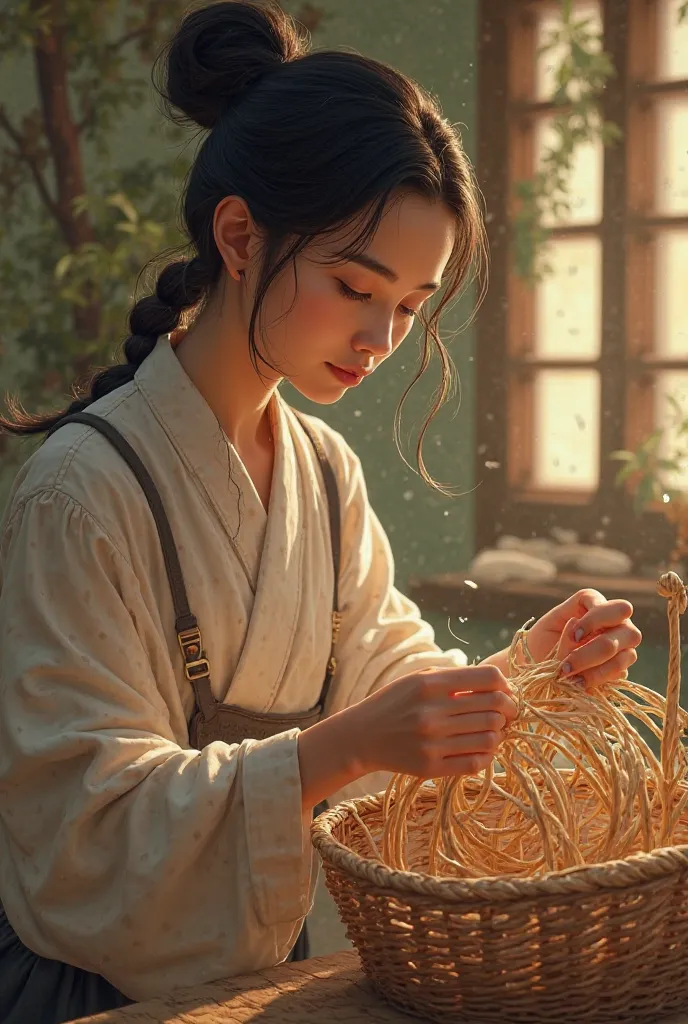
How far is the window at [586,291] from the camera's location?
2.36 m

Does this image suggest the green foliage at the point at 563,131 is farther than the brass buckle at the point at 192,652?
Yes

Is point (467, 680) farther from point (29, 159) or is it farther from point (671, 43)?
point (29, 159)

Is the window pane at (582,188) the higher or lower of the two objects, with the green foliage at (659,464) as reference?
higher

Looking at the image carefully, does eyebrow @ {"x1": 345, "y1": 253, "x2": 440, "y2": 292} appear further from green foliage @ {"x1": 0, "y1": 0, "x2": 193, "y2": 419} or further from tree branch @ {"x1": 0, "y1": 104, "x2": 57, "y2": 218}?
tree branch @ {"x1": 0, "y1": 104, "x2": 57, "y2": 218}

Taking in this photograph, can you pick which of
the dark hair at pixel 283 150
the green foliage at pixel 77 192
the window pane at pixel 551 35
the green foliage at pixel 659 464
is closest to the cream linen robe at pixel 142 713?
the dark hair at pixel 283 150

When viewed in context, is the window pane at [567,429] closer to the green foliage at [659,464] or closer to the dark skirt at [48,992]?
the green foliage at [659,464]

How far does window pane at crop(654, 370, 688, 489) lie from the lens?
2.34 m

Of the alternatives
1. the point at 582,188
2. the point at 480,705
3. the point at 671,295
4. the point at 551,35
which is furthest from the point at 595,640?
the point at 551,35

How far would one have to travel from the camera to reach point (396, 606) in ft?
5.32

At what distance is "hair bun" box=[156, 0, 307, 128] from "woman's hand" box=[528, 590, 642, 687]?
2.01ft

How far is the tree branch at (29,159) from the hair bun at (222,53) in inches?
61.7

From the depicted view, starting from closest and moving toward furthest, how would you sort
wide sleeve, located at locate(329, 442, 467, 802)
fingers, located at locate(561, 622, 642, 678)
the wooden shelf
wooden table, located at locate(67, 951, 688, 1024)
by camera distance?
wooden table, located at locate(67, 951, 688, 1024) < fingers, located at locate(561, 622, 642, 678) < wide sleeve, located at locate(329, 442, 467, 802) < the wooden shelf

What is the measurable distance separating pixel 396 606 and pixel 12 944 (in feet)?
1.86

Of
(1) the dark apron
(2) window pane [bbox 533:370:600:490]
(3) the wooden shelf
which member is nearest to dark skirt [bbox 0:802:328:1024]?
(1) the dark apron
